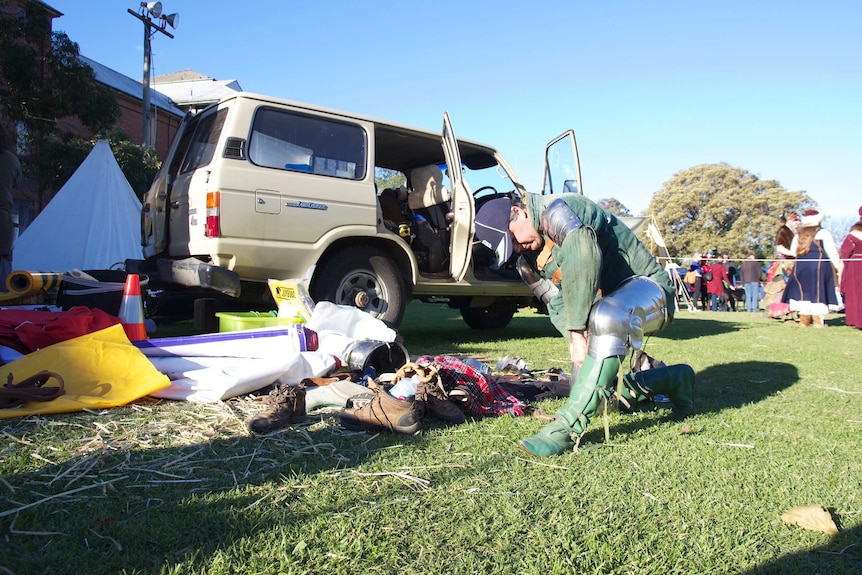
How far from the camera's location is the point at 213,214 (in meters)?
4.89

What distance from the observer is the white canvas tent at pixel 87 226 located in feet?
34.3

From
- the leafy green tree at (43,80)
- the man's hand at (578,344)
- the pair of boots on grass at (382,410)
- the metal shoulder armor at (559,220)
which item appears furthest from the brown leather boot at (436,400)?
the leafy green tree at (43,80)

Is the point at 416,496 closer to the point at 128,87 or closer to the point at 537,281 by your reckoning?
the point at 537,281

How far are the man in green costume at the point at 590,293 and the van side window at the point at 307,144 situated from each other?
2.45 m

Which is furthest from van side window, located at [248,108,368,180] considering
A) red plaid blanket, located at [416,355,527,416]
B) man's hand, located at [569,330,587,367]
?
man's hand, located at [569,330,587,367]

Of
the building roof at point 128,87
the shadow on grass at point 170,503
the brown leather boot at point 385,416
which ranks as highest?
the building roof at point 128,87

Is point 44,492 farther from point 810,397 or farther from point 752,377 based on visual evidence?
point 752,377

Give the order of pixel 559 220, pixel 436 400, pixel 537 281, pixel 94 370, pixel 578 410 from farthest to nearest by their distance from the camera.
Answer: pixel 537 281 < pixel 94 370 < pixel 436 400 < pixel 559 220 < pixel 578 410

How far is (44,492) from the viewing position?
1.89 metres

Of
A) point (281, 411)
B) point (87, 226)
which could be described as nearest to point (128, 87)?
point (87, 226)

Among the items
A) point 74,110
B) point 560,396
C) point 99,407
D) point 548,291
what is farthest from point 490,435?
point 74,110

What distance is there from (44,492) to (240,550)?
0.83m

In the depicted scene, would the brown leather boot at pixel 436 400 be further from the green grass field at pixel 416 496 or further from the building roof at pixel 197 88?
the building roof at pixel 197 88

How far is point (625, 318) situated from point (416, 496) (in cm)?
132
